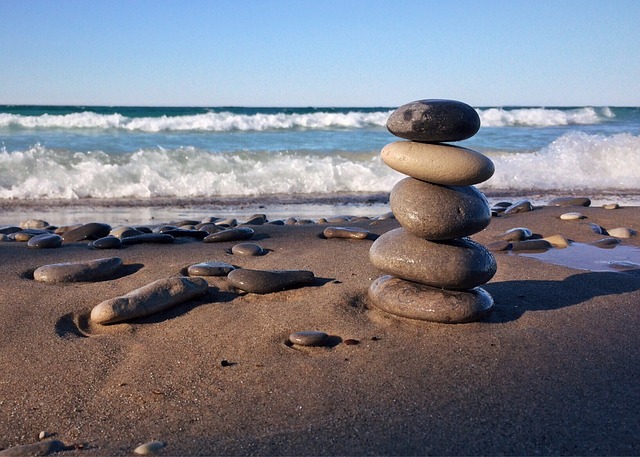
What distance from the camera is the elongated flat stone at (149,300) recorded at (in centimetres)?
384

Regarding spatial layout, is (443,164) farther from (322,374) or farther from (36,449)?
(36,449)

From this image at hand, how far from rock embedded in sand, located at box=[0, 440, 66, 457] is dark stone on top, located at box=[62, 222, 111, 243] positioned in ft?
13.6

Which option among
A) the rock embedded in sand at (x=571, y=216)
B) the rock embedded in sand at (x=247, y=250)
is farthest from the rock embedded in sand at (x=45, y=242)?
the rock embedded in sand at (x=571, y=216)

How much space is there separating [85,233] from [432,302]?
405 centimetres

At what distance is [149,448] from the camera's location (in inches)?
100

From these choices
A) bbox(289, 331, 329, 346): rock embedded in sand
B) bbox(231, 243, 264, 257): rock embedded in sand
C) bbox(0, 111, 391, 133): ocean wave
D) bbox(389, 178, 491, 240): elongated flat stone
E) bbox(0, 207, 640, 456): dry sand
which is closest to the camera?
bbox(0, 207, 640, 456): dry sand

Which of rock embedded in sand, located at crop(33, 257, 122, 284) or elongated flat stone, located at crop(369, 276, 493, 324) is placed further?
rock embedded in sand, located at crop(33, 257, 122, 284)

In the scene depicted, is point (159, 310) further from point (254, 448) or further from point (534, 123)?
point (534, 123)

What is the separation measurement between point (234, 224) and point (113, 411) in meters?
5.12

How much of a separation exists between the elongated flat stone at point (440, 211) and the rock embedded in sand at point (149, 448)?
2.03 meters

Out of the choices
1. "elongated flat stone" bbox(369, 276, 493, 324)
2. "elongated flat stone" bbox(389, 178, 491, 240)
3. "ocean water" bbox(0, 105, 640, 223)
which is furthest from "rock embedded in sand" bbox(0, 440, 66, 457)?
"ocean water" bbox(0, 105, 640, 223)

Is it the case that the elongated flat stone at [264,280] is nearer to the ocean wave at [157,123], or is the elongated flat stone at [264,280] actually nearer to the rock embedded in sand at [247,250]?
the rock embedded in sand at [247,250]

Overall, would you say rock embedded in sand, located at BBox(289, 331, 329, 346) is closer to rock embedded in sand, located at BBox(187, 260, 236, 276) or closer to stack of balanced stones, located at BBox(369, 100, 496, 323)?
stack of balanced stones, located at BBox(369, 100, 496, 323)

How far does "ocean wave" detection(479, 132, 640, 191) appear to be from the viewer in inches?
515
